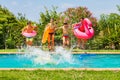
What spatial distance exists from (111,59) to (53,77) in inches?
323

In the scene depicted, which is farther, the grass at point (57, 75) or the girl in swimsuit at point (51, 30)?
the girl in swimsuit at point (51, 30)

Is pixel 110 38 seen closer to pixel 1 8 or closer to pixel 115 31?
pixel 115 31

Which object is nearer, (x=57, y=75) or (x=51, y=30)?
(x=57, y=75)

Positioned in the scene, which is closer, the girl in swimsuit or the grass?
the grass

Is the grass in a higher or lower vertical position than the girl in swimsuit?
lower

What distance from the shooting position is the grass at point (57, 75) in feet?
24.3

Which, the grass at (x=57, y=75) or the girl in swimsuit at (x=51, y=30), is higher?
the girl in swimsuit at (x=51, y=30)

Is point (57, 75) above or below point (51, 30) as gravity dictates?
below

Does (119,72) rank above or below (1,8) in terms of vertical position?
below

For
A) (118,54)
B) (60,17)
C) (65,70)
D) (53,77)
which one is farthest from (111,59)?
(60,17)

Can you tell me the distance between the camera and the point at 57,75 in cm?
780

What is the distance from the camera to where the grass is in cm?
742

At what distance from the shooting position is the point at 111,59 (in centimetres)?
1537

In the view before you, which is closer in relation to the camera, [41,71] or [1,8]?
[41,71]
